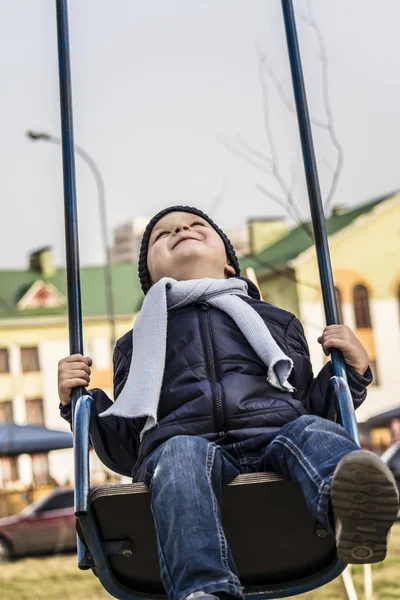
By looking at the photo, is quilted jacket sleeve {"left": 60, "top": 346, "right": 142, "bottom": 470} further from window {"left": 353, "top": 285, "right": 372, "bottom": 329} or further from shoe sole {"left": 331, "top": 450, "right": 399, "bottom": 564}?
window {"left": 353, "top": 285, "right": 372, "bottom": 329}

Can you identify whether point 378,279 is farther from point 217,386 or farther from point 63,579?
point 217,386

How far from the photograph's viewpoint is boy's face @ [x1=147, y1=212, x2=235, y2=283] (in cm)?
240

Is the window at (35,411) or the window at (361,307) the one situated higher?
the window at (361,307)

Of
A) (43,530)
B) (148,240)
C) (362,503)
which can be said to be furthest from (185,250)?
(43,530)

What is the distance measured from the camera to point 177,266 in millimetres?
2400

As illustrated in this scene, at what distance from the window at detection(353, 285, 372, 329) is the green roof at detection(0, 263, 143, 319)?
3.00 m

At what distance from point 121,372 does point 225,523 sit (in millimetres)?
487

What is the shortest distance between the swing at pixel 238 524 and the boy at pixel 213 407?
46 millimetres

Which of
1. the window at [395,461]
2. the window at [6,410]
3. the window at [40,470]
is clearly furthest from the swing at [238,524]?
the window at [6,410]

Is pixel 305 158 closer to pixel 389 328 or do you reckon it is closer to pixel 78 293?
pixel 78 293

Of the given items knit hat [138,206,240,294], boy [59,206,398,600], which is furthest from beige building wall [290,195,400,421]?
boy [59,206,398,600]

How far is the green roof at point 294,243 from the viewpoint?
11859 millimetres

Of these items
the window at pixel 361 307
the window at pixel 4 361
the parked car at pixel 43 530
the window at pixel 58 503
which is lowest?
the parked car at pixel 43 530

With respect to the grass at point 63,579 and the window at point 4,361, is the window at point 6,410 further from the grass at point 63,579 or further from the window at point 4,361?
the grass at point 63,579
